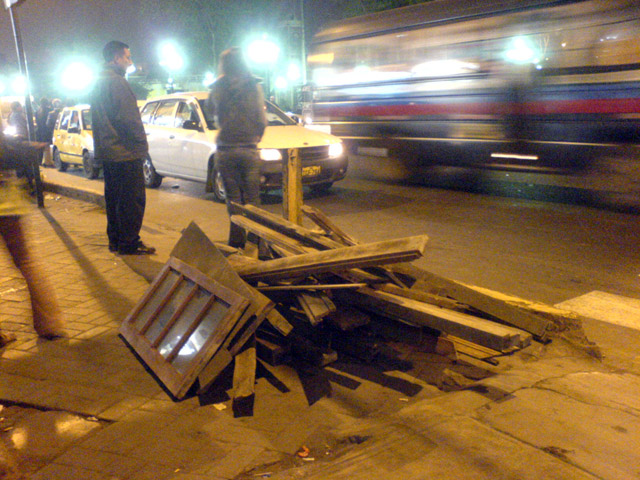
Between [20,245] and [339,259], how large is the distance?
234 centimetres

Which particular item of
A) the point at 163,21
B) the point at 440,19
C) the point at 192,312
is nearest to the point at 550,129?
the point at 440,19

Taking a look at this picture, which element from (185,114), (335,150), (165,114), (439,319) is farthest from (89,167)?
(439,319)

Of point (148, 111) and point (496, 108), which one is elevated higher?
point (148, 111)

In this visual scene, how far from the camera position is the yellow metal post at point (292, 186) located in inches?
227

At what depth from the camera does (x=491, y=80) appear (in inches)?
428

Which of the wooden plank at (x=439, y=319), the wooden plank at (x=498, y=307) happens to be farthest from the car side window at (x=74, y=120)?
the wooden plank at (x=439, y=319)

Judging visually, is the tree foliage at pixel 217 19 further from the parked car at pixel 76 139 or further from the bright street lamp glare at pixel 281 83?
the parked car at pixel 76 139

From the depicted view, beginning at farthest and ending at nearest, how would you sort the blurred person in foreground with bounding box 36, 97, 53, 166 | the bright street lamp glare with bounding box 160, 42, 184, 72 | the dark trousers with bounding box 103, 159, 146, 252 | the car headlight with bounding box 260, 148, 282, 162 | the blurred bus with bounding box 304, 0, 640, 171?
the bright street lamp glare with bounding box 160, 42, 184, 72
the blurred person in foreground with bounding box 36, 97, 53, 166
the car headlight with bounding box 260, 148, 282, 162
the blurred bus with bounding box 304, 0, 640, 171
the dark trousers with bounding box 103, 159, 146, 252

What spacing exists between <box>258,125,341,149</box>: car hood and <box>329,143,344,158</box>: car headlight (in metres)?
0.07

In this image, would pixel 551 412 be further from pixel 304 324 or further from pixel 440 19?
pixel 440 19

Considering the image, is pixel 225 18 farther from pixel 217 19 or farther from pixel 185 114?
pixel 185 114

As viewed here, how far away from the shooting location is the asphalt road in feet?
19.1

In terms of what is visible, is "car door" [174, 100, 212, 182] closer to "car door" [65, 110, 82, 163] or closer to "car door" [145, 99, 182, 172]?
"car door" [145, 99, 182, 172]

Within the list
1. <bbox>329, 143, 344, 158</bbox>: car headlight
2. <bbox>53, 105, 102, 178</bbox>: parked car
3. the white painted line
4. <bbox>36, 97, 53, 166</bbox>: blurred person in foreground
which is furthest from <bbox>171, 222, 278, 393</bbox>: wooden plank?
<bbox>36, 97, 53, 166</bbox>: blurred person in foreground
